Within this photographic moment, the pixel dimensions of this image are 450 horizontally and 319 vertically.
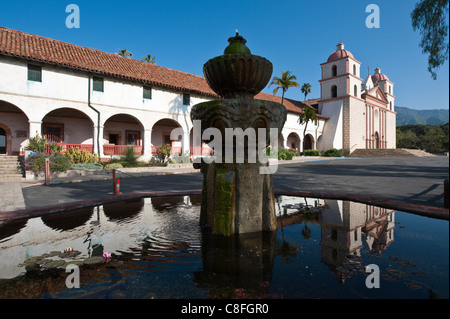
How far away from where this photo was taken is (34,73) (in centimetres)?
1291

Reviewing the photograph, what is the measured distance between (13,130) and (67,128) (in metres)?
2.79

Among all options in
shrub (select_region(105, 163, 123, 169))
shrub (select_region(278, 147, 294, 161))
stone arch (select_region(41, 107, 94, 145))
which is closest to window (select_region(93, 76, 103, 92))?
stone arch (select_region(41, 107, 94, 145))

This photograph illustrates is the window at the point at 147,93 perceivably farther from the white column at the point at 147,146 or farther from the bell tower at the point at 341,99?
the bell tower at the point at 341,99

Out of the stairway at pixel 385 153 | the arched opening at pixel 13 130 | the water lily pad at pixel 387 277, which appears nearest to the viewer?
the water lily pad at pixel 387 277

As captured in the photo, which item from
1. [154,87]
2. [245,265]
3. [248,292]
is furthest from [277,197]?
[154,87]

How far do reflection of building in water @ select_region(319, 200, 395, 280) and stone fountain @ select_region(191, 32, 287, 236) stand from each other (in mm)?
802

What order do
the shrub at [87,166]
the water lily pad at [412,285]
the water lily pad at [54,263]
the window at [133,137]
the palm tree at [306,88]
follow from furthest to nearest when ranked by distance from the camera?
the palm tree at [306,88]
the window at [133,137]
the shrub at [87,166]
the water lily pad at [54,263]
the water lily pad at [412,285]

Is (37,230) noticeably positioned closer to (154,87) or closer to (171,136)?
(154,87)

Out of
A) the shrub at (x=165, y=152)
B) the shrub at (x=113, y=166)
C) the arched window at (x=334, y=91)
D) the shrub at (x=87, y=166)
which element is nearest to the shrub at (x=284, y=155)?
the shrub at (x=165, y=152)

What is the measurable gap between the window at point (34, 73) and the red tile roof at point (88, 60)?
1.90 ft

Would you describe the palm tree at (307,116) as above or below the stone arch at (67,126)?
above

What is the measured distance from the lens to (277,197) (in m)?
5.64

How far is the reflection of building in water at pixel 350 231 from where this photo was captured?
2349 millimetres
